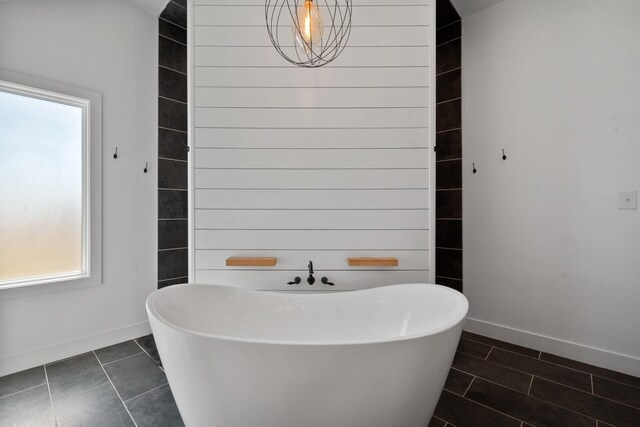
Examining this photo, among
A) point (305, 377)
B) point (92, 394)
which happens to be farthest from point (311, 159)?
point (92, 394)

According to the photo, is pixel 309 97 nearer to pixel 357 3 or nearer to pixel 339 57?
pixel 339 57

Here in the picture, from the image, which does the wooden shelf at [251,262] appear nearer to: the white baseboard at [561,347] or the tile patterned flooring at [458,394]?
the tile patterned flooring at [458,394]

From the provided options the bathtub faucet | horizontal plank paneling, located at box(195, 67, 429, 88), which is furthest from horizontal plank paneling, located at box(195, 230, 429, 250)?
horizontal plank paneling, located at box(195, 67, 429, 88)

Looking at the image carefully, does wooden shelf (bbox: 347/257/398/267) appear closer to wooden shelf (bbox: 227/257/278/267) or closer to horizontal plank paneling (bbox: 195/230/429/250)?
horizontal plank paneling (bbox: 195/230/429/250)

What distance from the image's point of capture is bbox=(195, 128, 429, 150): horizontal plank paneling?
1.79 m

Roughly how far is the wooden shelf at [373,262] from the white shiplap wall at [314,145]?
0.08 m

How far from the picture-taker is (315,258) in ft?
5.96

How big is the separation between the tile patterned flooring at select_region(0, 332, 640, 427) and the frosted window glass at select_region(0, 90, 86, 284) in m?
0.74

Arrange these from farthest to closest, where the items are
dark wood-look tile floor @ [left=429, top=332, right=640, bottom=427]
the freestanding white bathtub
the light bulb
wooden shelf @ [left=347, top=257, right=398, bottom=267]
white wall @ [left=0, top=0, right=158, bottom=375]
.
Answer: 1. white wall @ [left=0, top=0, right=158, bottom=375]
2. wooden shelf @ [left=347, top=257, right=398, bottom=267]
3. dark wood-look tile floor @ [left=429, top=332, right=640, bottom=427]
4. the light bulb
5. the freestanding white bathtub

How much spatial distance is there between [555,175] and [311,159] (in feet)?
5.96

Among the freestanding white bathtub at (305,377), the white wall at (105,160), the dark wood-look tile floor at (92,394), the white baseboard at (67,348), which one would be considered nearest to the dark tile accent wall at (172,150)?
the white wall at (105,160)

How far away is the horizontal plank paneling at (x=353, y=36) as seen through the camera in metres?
1.79

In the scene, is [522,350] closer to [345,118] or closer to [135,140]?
[345,118]

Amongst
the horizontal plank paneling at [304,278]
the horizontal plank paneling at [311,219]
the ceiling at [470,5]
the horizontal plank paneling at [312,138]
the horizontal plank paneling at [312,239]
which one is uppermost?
the ceiling at [470,5]
